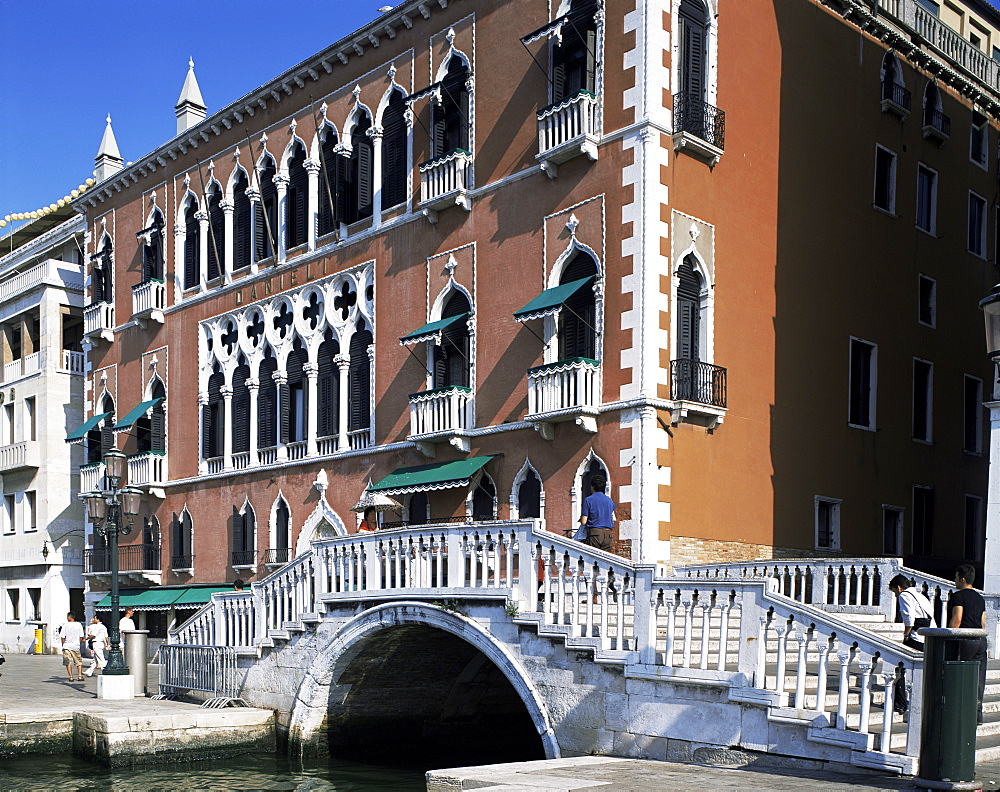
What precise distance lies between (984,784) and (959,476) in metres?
15.2

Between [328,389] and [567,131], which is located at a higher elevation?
[567,131]

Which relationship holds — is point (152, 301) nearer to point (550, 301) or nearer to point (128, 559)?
point (128, 559)

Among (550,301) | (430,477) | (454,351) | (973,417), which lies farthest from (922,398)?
(430,477)

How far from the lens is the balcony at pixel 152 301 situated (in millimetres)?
28688

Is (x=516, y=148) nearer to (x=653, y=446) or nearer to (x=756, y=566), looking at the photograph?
(x=653, y=446)

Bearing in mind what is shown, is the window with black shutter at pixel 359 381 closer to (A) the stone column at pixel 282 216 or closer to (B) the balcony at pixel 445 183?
(B) the balcony at pixel 445 183

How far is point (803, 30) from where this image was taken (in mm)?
20500

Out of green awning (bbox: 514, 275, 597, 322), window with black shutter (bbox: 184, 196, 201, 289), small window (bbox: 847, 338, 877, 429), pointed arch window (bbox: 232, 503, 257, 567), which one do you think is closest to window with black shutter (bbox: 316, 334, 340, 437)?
pointed arch window (bbox: 232, 503, 257, 567)

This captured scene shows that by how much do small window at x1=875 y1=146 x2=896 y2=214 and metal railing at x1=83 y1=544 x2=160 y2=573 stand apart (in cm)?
1745

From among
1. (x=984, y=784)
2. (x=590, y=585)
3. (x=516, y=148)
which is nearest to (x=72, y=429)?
(x=516, y=148)

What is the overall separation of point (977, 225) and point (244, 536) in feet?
53.3

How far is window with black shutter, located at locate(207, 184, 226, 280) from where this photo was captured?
1065 inches

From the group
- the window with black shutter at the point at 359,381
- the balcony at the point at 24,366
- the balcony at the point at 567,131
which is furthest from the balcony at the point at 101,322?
the balcony at the point at 567,131

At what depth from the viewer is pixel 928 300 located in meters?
23.0
